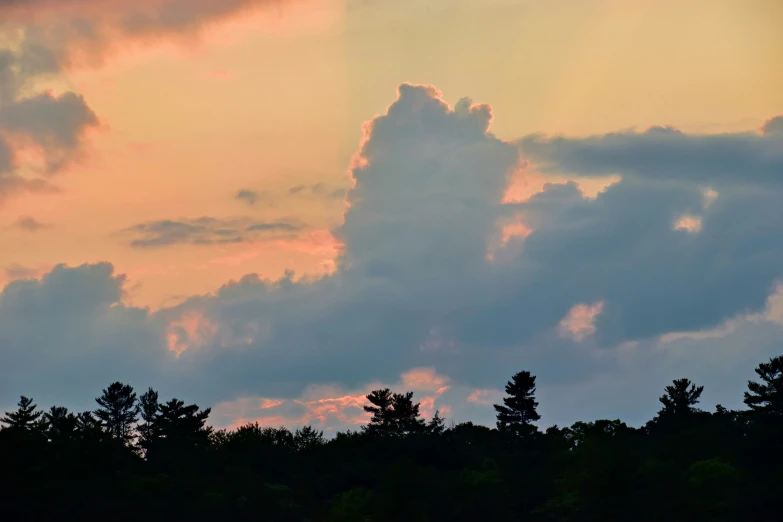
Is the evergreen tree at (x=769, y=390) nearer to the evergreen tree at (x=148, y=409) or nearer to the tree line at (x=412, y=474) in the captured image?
the tree line at (x=412, y=474)

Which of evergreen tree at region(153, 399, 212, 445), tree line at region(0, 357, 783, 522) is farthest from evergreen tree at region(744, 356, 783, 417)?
evergreen tree at region(153, 399, 212, 445)

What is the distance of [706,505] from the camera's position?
107 metres

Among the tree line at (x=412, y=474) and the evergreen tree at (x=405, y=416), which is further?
the evergreen tree at (x=405, y=416)

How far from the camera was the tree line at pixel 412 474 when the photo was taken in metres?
107

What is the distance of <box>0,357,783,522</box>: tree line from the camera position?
4215 inches

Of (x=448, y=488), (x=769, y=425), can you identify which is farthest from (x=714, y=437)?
(x=448, y=488)

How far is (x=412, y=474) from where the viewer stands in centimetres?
11575

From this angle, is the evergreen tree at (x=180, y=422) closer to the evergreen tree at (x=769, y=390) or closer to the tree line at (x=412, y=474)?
the tree line at (x=412, y=474)

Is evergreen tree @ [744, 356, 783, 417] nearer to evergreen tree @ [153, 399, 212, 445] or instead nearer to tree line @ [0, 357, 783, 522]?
tree line @ [0, 357, 783, 522]

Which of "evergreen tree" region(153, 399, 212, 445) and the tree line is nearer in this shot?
the tree line

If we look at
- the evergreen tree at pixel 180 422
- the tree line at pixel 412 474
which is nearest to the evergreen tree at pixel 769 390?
the tree line at pixel 412 474

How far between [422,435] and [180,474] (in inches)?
1736

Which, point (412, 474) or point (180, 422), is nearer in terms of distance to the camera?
point (412, 474)

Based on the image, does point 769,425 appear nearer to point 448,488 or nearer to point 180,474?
point 448,488
